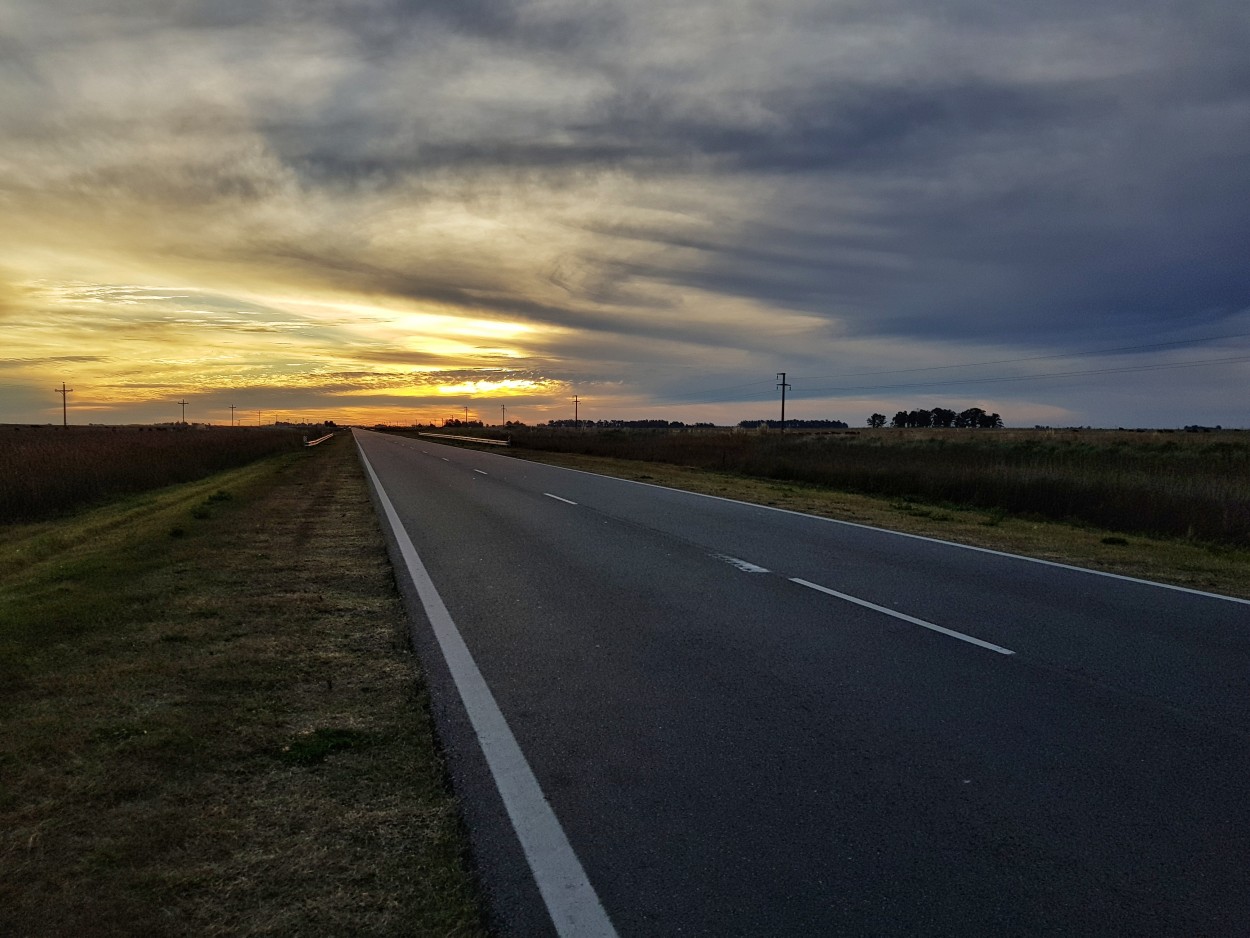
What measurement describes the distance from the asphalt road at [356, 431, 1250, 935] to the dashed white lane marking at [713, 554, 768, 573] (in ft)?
0.67

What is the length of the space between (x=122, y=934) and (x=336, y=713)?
7.31ft

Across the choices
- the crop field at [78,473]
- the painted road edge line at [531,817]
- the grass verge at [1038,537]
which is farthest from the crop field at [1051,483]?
the crop field at [78,473]

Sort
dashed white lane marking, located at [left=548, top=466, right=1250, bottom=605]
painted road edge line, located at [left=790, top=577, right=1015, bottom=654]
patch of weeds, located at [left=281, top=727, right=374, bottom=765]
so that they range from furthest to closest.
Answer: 1. dashed white lane marking, located at [left=548, top=466, right=1250, bottom=605]
2. painted road edge line, located at [left=790, top=577, right=1015, bottom=654]
3. patch of weeds, located at [left=281, top=727, right=374, bottom=765]

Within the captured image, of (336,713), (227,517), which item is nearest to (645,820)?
(336,713)

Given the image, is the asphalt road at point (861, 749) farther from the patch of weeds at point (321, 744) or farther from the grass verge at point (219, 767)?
the patch of weeds at point (321, 744)

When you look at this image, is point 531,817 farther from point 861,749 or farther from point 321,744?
point 861,749

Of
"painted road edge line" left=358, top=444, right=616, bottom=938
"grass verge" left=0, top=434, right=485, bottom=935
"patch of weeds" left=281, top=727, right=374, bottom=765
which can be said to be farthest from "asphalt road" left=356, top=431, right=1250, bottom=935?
"patch of weeds" left=281, top=727, right=374, bottom=765

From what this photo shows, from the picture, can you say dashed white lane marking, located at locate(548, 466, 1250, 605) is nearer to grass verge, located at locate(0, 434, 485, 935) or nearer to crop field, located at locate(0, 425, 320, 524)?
grass verge, located at locate(0, 434, 485, 935)

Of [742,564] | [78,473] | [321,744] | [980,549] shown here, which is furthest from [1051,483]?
[78,473]

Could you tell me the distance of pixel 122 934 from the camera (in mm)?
2850

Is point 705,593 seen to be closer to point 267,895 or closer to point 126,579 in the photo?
point 267,895

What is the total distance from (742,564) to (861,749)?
5.67 m

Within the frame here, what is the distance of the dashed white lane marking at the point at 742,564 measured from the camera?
31.8 feet

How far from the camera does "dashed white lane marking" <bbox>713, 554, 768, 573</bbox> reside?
9.69m
